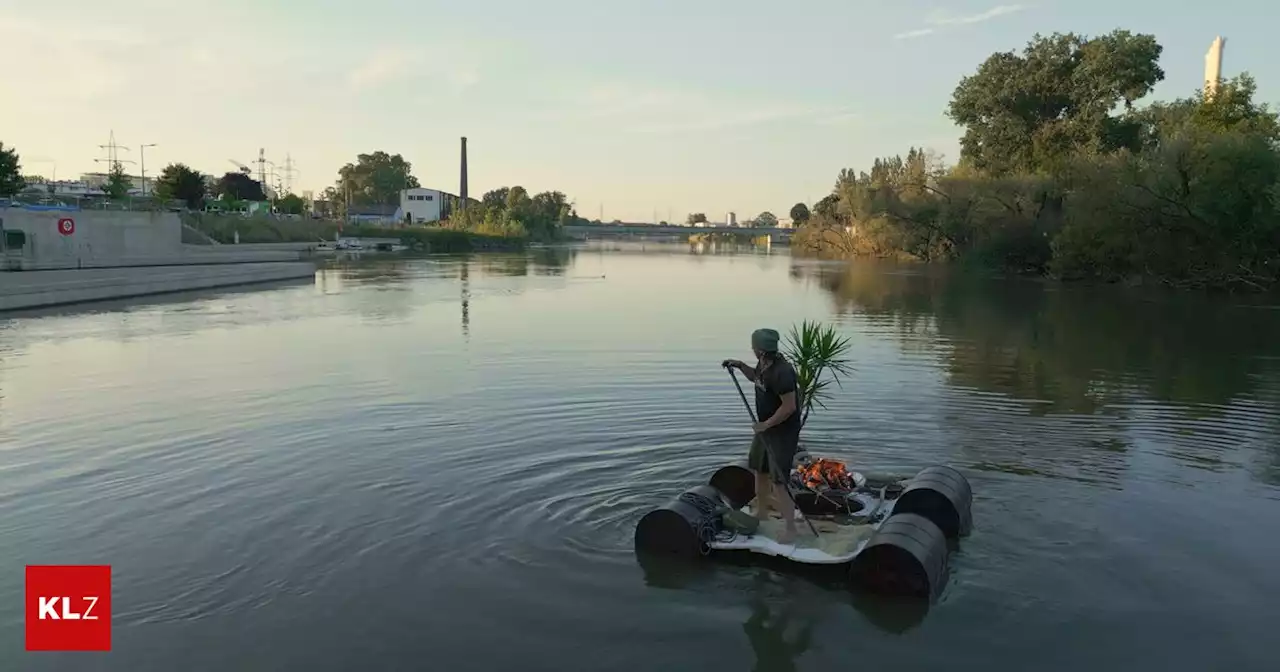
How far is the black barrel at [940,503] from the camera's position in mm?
A: 8663

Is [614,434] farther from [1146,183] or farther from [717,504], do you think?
[1146,183]

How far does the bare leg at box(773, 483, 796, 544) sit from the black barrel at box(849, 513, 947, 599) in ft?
2.32

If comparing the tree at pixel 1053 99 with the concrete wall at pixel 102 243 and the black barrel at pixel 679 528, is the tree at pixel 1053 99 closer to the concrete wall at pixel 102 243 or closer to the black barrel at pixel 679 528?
the concrete wall at pixel 102 243

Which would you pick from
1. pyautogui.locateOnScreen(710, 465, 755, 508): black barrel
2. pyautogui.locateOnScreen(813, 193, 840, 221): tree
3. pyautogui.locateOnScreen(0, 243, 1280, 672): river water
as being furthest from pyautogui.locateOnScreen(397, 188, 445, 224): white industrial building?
pyautogui.locateOnScreen(710, 465, 755, 508): black barrel

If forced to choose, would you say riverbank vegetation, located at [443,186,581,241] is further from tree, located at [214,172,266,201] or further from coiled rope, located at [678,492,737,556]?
coiled rope, located at [678,492,737,556]

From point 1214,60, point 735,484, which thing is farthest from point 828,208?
point 735,484

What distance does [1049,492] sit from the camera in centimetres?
1049

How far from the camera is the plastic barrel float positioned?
7.55 metres

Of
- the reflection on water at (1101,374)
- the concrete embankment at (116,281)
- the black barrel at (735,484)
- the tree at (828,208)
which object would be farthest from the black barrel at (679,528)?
the tree at (828,208)

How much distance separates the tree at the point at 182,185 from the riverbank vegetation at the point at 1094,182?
66494 millimetres

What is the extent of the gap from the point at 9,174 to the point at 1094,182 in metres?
71.8

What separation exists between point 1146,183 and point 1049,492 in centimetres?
4279

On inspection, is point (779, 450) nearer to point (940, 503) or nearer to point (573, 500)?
point (940, 503)

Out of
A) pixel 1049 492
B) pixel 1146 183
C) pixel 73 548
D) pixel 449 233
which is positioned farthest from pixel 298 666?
pixel 449 233
